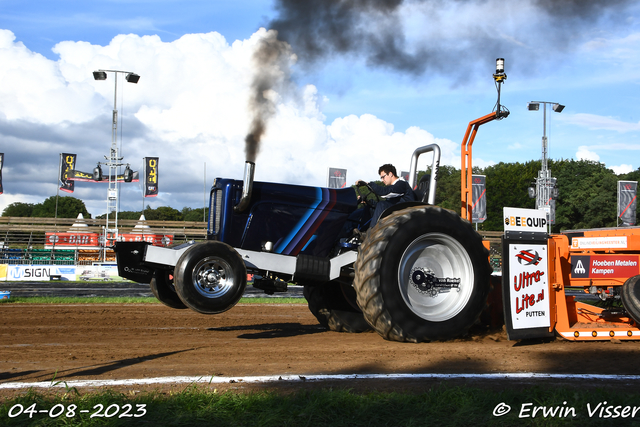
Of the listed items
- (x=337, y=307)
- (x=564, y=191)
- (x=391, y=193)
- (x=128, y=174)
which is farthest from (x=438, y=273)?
(x=564, y=191)

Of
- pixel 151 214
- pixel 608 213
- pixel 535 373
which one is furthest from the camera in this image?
pixel 151 214

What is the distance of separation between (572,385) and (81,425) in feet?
10.7

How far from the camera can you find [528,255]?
225 inches

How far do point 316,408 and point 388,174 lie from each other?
157 inches

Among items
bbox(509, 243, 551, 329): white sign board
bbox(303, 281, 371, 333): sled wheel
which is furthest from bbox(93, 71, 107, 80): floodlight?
bbox(509, 243, 551, 329): white sign board

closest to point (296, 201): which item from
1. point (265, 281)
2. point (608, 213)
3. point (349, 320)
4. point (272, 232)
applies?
point (272, 232)

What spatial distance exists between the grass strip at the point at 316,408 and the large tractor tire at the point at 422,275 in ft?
5.84

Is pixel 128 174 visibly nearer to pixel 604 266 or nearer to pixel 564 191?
pixel 604 266

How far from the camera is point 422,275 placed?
221 inches

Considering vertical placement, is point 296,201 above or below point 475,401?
above

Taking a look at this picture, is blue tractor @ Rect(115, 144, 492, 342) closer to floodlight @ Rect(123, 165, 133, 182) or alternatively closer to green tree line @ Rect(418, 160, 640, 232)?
floodlight @ Rect(123, 165, 133, 182)

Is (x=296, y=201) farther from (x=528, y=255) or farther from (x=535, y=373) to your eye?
(x=535, y=373)

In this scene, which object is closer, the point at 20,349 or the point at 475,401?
the point at 475,401

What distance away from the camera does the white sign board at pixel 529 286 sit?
18.1 ft
